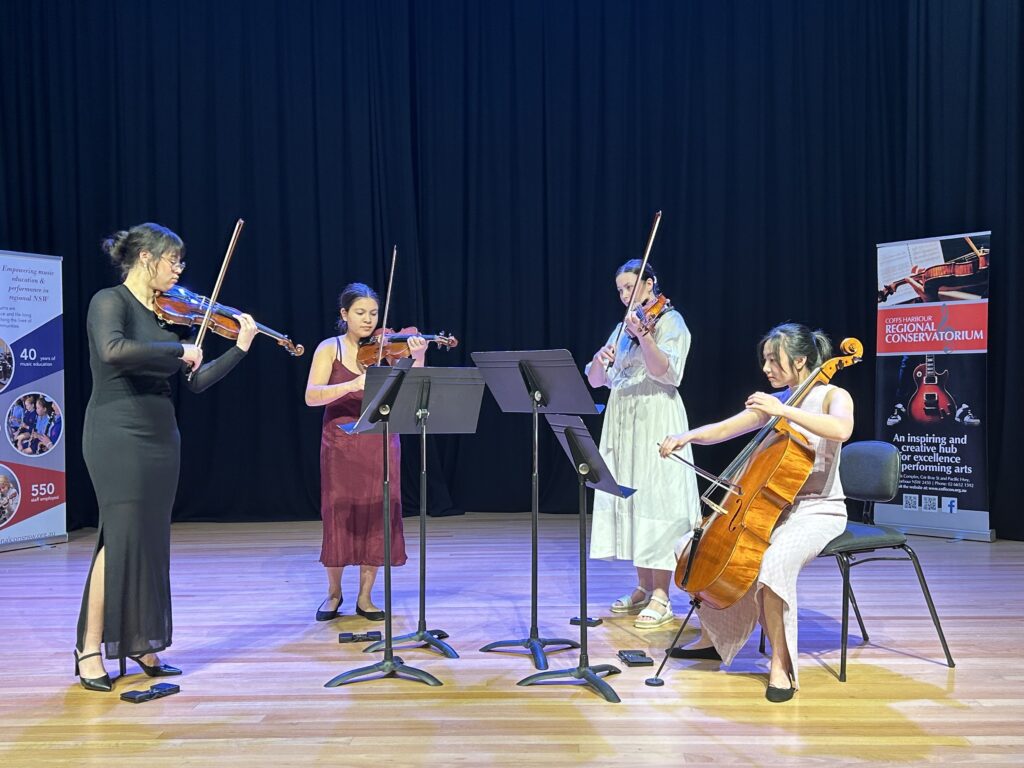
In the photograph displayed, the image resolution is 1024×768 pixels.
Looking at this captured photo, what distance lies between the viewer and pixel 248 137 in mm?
6918

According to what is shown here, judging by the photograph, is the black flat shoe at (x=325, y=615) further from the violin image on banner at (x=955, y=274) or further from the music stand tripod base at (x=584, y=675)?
the violin image on banner at (x=955, y=274)

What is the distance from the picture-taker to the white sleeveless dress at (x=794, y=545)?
285 cm

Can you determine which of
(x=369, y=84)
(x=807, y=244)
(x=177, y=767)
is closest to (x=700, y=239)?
(x=807, y=244)

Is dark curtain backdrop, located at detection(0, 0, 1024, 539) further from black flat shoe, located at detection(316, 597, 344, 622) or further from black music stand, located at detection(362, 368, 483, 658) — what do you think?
black music stand, located at detection(362, 368, 483, 658)

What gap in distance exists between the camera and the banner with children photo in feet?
19.0

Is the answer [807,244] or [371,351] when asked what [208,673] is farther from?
[807,244]

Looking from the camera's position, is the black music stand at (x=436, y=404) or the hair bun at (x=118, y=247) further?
the black music stand at (x=436, y=404)

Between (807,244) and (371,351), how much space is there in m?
4.24

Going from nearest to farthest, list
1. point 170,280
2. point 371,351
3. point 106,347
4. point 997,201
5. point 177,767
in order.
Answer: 1. point 177,767
2. point 106,347
3. point 170,280
4. point 371,351
5. point 997,201

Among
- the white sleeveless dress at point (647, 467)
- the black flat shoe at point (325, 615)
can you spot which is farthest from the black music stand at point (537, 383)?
the black flat shoe at point (325, 615)

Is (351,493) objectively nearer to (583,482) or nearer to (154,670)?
(154,670)

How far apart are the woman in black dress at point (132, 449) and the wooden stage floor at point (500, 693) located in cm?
21

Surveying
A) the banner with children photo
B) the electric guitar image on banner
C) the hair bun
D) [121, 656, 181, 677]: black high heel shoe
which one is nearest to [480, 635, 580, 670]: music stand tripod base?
[121, 656, 181, 677]: black high heel shoe

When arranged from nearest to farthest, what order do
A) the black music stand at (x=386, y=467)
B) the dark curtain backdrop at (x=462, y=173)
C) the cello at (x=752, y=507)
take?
the cello at (x=752, y=507) → the black music stand at (x=386, y=467) → the dark curtain backdrop at (x=462, y=173)
